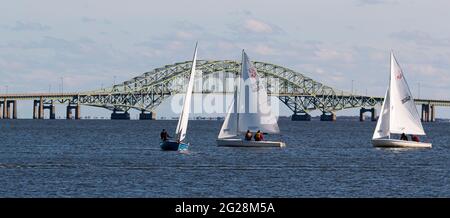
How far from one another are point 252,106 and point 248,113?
0.79m

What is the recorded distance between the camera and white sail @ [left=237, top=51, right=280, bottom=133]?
74.8 metres

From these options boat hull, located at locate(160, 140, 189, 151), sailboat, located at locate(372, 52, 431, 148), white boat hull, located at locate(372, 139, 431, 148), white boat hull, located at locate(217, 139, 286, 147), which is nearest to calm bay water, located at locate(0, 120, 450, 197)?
boat hull, located at locate(160, 140, 189, 151)

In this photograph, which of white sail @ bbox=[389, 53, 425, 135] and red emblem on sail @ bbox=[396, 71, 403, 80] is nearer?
red emblem on sail @ bbox=[396, 71, 403, 80]

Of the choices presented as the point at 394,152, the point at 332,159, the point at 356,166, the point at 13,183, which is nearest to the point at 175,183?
the point at 13,183

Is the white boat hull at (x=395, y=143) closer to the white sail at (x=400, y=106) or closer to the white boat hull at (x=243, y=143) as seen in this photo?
the white sail at (x=400, y=106)

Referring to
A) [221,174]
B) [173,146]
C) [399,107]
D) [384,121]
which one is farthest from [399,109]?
[221,174]

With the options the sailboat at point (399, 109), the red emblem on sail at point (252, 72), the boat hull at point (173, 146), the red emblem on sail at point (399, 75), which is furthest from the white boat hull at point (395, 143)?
the boat hull at point (173, 146)

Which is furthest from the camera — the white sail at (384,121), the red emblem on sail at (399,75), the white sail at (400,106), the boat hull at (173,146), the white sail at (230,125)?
the white sail at (384,121)

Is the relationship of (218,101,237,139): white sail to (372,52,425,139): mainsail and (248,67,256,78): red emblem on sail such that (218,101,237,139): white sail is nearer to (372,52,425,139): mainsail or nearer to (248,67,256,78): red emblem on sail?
(248,67,256,78): red emblem on sail

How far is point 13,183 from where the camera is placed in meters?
40.8

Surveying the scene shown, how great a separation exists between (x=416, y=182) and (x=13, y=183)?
16.1 m

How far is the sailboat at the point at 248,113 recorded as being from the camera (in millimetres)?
74688

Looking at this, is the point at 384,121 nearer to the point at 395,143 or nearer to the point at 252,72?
the point at 395,143

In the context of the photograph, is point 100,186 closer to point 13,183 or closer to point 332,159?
point 13,183
